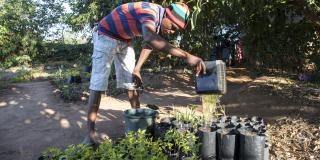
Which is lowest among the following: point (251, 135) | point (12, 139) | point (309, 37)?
point (12, 139)

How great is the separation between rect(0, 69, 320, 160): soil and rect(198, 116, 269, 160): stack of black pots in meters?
1.43

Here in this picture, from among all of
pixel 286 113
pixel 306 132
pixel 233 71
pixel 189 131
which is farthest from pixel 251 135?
pixel 233 71

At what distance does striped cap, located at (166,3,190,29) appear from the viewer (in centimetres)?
319

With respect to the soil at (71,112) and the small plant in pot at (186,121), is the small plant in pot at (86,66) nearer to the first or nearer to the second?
the soil at (71,112)

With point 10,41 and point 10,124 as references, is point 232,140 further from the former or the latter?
point 10,41

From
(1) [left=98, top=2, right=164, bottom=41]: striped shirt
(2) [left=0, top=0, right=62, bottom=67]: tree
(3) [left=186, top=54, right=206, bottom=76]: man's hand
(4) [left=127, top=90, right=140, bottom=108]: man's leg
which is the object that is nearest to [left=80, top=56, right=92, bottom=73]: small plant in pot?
(2) [left=0, top=0, right=62, bottom=67]: tree

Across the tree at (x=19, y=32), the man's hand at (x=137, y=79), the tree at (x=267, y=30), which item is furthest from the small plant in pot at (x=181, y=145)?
the tree at (x=19, y=32)

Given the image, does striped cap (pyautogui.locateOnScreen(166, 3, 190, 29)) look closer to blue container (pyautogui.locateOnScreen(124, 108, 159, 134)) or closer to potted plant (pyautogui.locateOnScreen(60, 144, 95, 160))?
blue container (pyautogui.locateOnScreen(124, 108, 159, 134))

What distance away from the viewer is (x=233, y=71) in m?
11.3

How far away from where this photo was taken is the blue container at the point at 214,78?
9.63ft

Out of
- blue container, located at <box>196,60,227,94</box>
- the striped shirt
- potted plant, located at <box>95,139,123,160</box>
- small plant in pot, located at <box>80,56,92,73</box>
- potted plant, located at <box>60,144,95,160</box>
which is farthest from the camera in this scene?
small plant in pot, located at <box>80,56,92,73</box>

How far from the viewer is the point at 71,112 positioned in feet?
19.1

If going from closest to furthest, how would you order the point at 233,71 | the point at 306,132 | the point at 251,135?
the point at 251,135 → the point at 306,132 → the point at 233,71

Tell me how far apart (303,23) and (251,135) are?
8.22 ft
